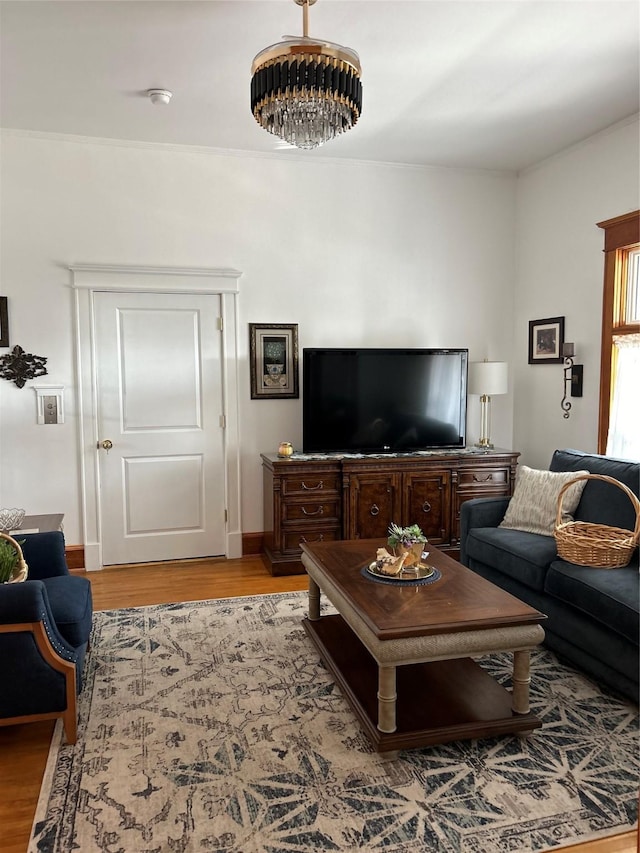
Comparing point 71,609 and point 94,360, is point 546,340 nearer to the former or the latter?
point 94,360

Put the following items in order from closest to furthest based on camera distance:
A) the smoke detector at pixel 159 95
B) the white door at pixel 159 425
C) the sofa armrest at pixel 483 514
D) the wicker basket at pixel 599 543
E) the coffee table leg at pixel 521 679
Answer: the coffee table leg at pixel 521 679, the wicker basket at pixel 599 543, the smoke detector at pixel 159 95, the sofa armrest at pixel 483 514, the white door at pixel 159 425

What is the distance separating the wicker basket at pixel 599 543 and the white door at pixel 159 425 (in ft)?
8.96

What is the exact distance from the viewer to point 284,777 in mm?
2293

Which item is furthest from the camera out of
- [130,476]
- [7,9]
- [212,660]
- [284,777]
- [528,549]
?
[130,476]

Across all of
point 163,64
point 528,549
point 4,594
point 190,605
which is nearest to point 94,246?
point 163,64

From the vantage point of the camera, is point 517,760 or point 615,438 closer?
point 517,760

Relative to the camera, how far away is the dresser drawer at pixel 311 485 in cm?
461

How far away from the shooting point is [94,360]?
4.70 m

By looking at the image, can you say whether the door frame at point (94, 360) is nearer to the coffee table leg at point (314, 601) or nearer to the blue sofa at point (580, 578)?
the coffee table leg at point (314, 601)

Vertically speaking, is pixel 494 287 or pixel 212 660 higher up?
pixel 494 287

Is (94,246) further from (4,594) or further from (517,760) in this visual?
(517,760)

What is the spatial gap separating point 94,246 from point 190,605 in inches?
105

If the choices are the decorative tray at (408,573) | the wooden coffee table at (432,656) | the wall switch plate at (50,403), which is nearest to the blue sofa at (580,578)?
the wooden coffee table at (432,656)

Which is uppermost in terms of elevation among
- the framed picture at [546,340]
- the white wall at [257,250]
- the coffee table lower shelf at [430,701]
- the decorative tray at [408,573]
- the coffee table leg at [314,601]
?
the white wall at [257,250]
